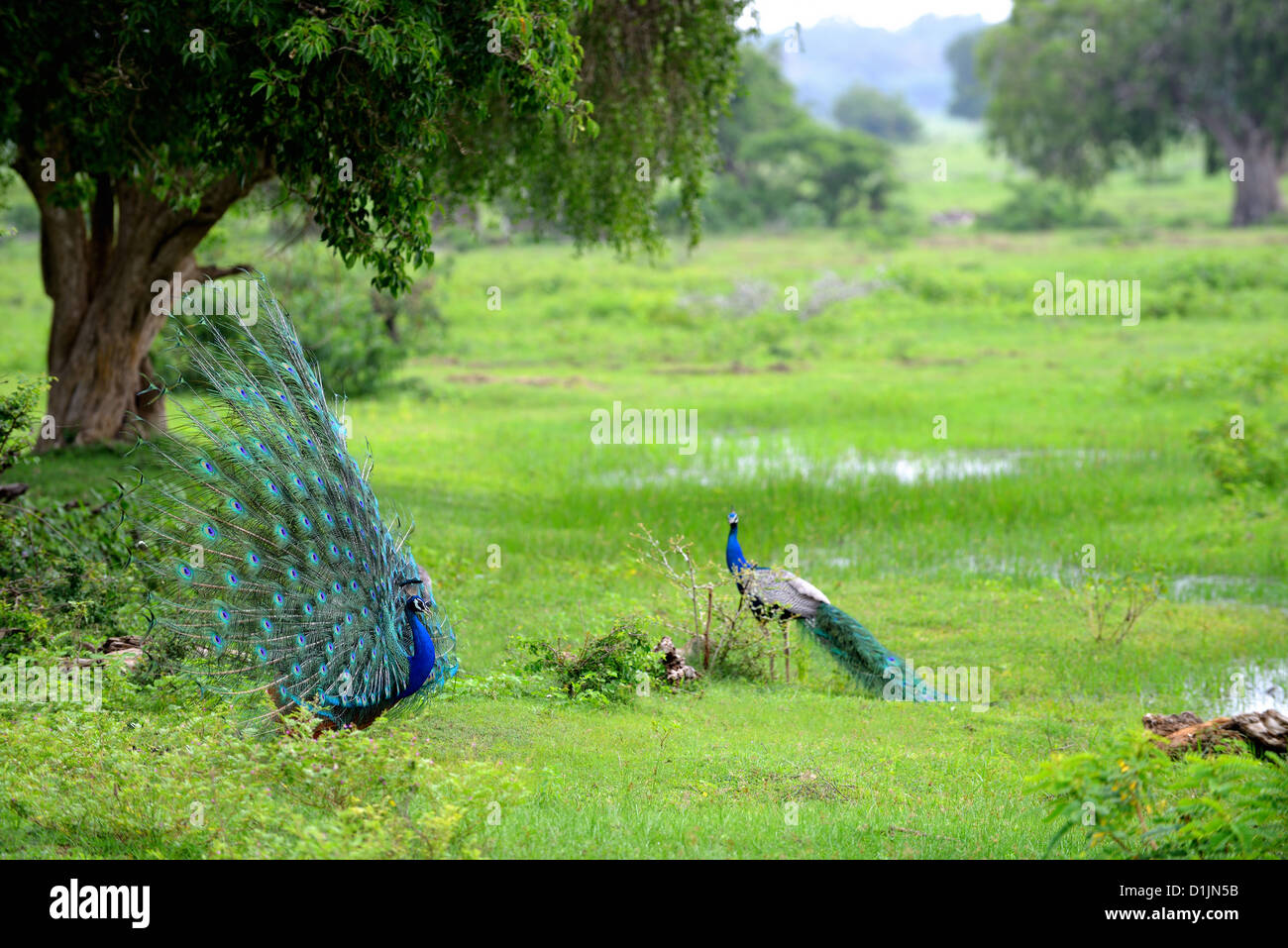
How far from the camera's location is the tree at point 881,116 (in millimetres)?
94625

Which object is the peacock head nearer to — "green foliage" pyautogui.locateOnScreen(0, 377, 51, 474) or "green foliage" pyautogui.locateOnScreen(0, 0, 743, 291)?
"green foliage" pyautogui.locateOnScreen(0, 377, 51, 474)

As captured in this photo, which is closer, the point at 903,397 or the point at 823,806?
the point at 823,806

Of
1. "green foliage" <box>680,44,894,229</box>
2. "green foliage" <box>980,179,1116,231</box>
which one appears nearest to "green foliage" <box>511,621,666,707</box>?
"green foliage" <box>680,44,894,229</box>

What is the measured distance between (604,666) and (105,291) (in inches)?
383

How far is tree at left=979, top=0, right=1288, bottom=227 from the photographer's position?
4309cm

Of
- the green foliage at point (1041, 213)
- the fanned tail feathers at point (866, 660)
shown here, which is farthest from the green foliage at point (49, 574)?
the green foliage at point (1041, 213)

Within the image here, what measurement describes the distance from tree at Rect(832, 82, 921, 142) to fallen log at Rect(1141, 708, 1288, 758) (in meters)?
90.2

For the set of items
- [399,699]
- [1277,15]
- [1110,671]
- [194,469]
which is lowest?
[1110,671]

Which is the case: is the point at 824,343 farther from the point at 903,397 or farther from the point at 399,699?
the point at 399,699

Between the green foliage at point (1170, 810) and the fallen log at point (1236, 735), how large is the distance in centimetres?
176

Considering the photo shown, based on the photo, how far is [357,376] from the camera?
24484 mm
